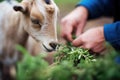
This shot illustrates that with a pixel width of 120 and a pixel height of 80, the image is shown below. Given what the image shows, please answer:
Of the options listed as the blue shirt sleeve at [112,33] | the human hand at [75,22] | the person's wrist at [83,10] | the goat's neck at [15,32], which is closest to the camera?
the blue shirt sleeve at [112,33]

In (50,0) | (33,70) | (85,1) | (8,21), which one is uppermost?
(33,70)

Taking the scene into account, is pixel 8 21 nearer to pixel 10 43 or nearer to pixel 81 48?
pixel 10 43

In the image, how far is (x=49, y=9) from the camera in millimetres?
1958

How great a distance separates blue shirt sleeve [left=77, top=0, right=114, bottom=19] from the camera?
2.33 meters

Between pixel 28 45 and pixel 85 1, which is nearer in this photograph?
pixel 85 1

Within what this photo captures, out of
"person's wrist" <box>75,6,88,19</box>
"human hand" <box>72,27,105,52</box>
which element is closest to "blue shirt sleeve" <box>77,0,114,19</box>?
"person's wrist" <box>75,6,88,19</box>

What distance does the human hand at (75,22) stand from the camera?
217 cm

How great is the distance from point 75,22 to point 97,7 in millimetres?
211

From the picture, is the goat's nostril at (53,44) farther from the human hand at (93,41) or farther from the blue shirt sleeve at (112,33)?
the blue shirt sleeve at (112,33)

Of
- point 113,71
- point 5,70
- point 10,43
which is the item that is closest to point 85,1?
point 10,43

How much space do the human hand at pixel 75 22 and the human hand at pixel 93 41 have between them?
0.29 meters

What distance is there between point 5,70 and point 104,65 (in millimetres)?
2348

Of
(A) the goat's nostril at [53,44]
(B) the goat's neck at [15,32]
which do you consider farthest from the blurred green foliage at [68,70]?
(B) the goat's neck at [15,32]

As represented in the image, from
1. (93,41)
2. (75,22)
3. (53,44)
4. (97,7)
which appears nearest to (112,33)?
(93,41)
